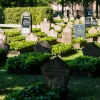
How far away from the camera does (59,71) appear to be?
8078 mm

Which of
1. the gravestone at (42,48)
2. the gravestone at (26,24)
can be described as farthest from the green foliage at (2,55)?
the gravestone at (26,24)

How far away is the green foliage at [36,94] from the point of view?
664 cm

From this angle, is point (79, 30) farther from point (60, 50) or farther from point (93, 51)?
point (93, 51)

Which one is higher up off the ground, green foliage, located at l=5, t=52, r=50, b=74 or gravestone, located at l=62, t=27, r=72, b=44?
gravestone, located at l=62, t=27, r=72, b=44

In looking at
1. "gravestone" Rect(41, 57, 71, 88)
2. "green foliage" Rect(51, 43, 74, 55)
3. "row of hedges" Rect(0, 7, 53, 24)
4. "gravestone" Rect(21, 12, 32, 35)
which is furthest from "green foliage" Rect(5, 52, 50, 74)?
"row of hedges" Rect(0, 7, 53, 24)

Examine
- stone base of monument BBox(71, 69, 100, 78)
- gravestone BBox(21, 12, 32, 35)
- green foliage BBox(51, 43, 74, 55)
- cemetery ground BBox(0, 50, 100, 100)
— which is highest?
gravestone BBox(21, 12, 32, 35)

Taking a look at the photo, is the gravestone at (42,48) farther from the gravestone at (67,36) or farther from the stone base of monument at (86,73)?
the stone base of monument at (86,73)

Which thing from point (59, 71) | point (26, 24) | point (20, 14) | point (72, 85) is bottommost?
point (72, 85)

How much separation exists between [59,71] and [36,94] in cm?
140

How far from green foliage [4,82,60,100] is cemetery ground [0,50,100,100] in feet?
3.93

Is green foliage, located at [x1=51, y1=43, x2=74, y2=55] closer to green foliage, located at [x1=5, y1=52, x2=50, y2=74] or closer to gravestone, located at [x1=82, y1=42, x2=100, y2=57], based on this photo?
gravestone, located at [x1=82, y1=42, x2=100, y2=57]

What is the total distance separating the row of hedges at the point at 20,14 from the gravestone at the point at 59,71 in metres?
30.6

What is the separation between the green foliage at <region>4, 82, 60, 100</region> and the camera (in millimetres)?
6645

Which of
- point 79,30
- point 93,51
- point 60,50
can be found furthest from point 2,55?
point 79,30
